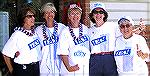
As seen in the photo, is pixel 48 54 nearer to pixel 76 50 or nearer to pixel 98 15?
pixel 76 50

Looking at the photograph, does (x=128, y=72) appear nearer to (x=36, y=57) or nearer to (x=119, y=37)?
(x=119, y=37)

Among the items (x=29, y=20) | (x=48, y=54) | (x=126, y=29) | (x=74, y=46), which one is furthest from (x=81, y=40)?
(x=29, y=20)

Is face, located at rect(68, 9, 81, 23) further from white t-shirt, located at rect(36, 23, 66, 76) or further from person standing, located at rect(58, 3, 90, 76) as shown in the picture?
white t-shirt, located at rect(36, 23, 66, 76)

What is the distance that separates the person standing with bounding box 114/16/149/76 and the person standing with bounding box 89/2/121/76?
11cm

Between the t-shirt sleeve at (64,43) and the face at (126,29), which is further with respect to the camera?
the t-shirt sleeve at (64,43)

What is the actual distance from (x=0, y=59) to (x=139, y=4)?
2567 millimetres

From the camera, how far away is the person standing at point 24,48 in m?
5.37

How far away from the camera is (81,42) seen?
18.0 ft

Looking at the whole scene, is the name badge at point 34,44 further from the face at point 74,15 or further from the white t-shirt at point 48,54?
the face at point 74,15

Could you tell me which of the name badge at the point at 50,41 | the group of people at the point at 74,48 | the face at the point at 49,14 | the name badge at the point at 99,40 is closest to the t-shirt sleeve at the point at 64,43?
the group of people at the point at 74,48

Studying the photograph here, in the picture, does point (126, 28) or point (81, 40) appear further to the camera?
point (81, 40)

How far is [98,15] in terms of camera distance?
5.48m

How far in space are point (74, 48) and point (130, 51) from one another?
0.75 meters

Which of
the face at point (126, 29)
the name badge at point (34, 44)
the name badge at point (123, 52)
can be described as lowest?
the name badge at point (123, 52)
